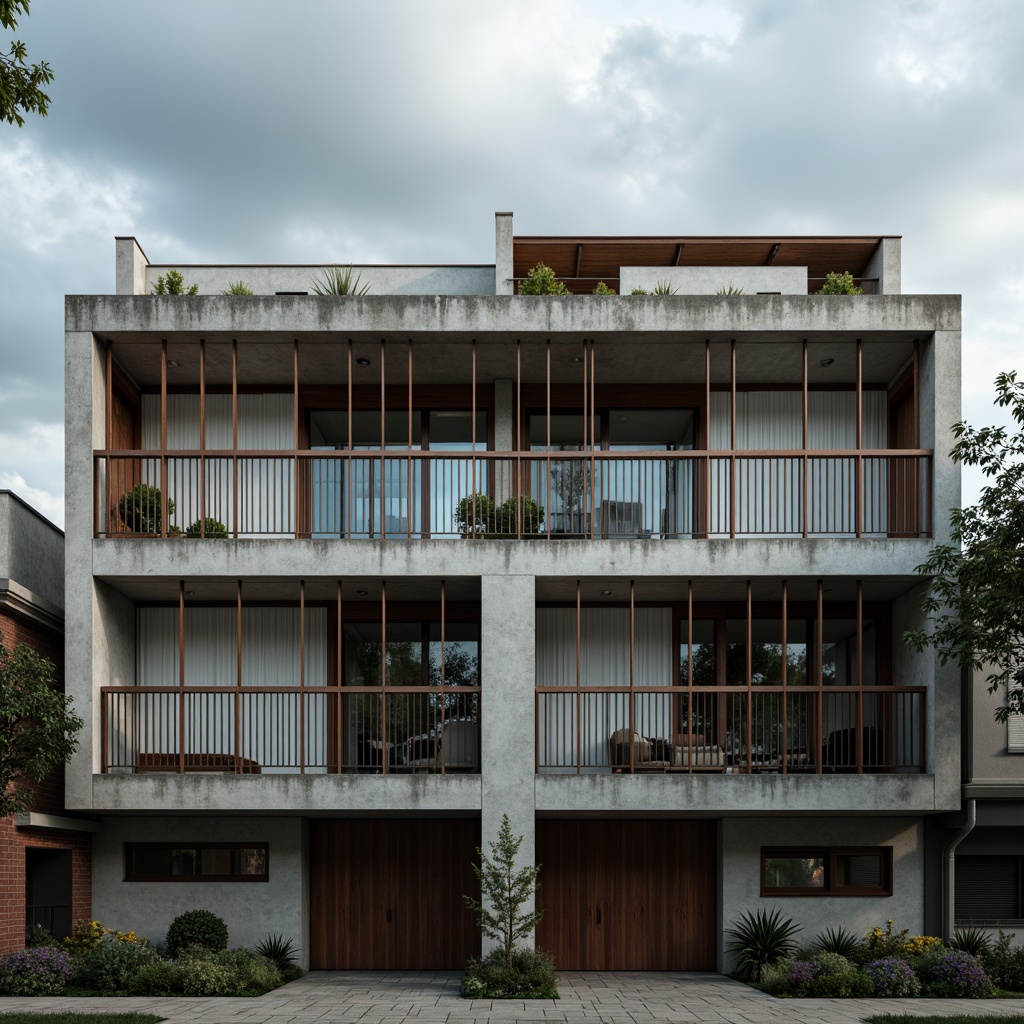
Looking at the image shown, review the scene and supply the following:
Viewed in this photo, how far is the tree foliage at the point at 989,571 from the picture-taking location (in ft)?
53.4

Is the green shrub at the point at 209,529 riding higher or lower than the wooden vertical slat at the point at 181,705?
higher

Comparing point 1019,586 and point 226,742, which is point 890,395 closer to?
point 1019,586

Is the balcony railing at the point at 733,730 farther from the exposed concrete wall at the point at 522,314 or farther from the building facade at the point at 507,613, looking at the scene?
the exposed concrete wall at the point at 522,314

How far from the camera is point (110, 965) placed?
54.7 ft

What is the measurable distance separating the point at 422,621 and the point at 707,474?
541 cm

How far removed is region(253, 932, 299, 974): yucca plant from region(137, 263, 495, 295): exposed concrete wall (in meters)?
11.0

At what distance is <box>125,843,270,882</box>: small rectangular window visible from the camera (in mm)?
19562

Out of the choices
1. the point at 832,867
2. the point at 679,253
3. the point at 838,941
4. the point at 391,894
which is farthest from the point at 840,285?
the point at 391,894

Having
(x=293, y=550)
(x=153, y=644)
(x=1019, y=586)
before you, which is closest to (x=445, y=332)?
(x=293, y=550)

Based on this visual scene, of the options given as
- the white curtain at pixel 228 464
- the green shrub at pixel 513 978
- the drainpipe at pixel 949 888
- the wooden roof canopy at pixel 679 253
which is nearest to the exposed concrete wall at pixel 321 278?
the wooden roof canopy at pixel 679 253

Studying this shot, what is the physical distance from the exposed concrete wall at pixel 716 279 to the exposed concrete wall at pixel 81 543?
9.13 meters

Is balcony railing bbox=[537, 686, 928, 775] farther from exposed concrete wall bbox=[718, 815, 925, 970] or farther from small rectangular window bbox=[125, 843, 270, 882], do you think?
small rectangular window bbox=[125, 843, 270, 882]

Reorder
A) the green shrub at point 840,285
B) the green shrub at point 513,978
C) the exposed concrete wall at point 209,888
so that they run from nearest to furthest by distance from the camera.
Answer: the green shrub at point 513,978, the exposed concrete wall at point 209,888, the green shrub at point 840,285

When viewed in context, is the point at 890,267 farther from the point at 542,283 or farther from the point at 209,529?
the point at 209,529
